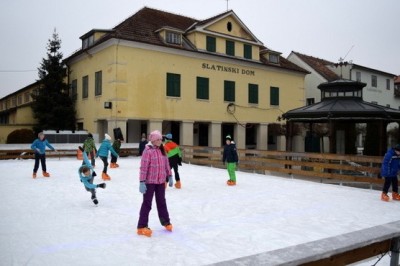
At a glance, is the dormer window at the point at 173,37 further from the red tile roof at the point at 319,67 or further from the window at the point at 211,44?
the red tile roof at the point at 319,67

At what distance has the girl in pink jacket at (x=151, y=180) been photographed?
6.30m

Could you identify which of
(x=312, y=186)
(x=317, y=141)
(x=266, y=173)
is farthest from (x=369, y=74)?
(x=312, y=186)

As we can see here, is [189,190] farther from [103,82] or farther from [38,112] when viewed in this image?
[38,112]

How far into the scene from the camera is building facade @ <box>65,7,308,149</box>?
23438 mm

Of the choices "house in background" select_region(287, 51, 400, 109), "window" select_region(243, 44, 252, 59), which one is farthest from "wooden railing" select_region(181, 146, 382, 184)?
"house in background" select_region(287, 51, 400, 109)

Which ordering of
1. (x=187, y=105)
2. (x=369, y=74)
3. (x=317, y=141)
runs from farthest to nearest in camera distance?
(x=369, y=74) → (x=187, y=105) → (x=317, y=141)

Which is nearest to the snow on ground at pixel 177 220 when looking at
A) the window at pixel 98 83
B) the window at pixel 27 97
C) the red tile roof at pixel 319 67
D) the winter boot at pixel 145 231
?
the winter boot at pixel 145 231

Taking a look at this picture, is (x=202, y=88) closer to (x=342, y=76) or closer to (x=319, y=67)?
(x=319, y=67)

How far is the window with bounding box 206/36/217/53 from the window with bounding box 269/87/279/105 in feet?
22.0

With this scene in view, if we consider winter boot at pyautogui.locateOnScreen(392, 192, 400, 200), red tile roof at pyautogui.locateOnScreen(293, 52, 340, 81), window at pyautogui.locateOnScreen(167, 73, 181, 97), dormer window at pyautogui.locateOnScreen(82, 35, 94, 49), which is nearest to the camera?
winter boot at pyautogui.locateOnScreen(392, 192, 400, 200)

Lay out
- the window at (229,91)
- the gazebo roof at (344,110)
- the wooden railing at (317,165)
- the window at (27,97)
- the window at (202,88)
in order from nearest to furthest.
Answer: the wooden railing at (317,165)
the gazebo roof at (344,110)
the window at (202,88)
the window at (229,91)
the window at (27,97)

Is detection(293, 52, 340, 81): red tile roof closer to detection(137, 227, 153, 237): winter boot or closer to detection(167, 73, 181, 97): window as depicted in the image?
detection(167, 73, 181, 97): window

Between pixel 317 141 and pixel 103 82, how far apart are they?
46.8 ft

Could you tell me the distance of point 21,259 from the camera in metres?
4.98
